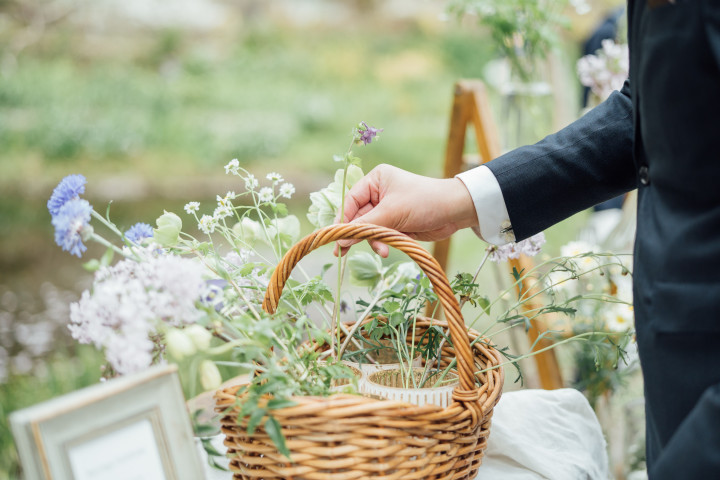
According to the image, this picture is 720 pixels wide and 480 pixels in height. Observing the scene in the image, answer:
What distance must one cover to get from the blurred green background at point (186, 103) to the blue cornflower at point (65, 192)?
2.61m

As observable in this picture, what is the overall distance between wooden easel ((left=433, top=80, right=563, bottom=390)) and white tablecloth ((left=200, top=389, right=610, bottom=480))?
54cm

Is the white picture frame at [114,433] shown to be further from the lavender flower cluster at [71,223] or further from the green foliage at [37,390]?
the green foliage at [37,390]

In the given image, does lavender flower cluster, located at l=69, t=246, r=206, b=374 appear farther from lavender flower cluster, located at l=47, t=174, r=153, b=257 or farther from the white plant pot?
the white plant pot

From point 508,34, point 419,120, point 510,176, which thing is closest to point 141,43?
point 419,120

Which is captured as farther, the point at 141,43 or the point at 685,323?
the point at 141,43

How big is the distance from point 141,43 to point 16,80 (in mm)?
1700

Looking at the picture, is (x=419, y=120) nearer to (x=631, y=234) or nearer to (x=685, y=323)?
(x=631, y=234)

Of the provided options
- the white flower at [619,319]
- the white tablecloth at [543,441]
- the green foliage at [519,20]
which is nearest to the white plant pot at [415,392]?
the white tablecloth at [543,441]

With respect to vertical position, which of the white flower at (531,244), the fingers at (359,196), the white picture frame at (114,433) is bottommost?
the white picture frame at (114,433)

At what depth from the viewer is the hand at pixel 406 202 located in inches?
37.4

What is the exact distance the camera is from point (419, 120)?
7312 mm

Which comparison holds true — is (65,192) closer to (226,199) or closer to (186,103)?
(226,199)

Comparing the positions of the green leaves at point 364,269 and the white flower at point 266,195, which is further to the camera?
the green leaves at point 364,269

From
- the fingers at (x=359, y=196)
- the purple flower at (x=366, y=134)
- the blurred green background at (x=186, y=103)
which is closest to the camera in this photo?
the purple flower at (x=366, y=134)
